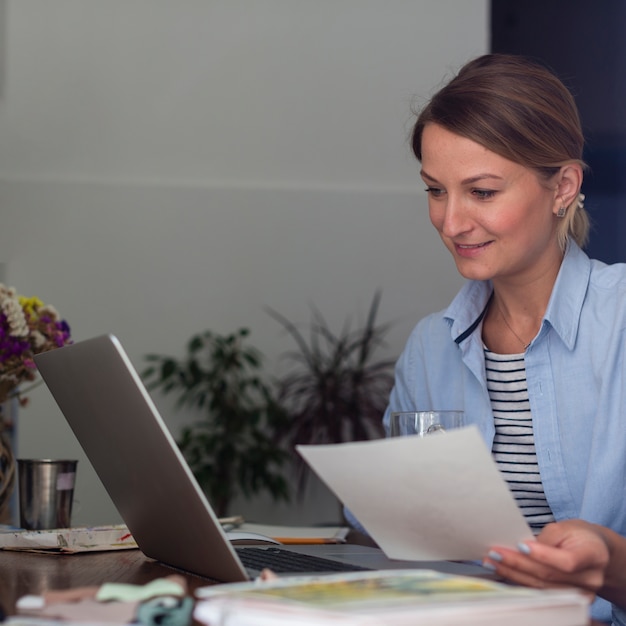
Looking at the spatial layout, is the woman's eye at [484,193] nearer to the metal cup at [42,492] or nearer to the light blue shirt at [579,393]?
the light blue shirt at [579,393]

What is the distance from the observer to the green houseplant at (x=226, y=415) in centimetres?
502

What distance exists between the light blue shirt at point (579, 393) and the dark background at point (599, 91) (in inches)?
63.9

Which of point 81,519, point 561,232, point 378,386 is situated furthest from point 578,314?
point 81,519

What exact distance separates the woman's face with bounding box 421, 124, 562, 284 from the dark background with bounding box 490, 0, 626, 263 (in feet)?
5.50

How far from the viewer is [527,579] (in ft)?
3.59

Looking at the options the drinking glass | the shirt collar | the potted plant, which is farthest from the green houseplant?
the drinking glass

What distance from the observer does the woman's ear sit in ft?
6.39

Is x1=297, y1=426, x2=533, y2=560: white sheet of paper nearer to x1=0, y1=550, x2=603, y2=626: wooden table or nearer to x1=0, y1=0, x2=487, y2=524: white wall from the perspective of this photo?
x1=0, y1=550, x2=603, y2=626: wooden table

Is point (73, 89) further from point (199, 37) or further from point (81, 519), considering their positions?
point (81, 519)

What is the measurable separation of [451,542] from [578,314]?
0.90 metres

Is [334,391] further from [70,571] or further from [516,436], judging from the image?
[70,571]

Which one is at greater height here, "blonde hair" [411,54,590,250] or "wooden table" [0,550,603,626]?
"blonde hair" [411,54,590,250]

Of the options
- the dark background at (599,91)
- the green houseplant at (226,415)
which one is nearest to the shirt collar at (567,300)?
the dark background at (599,91)

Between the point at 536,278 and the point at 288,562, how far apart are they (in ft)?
2.99
